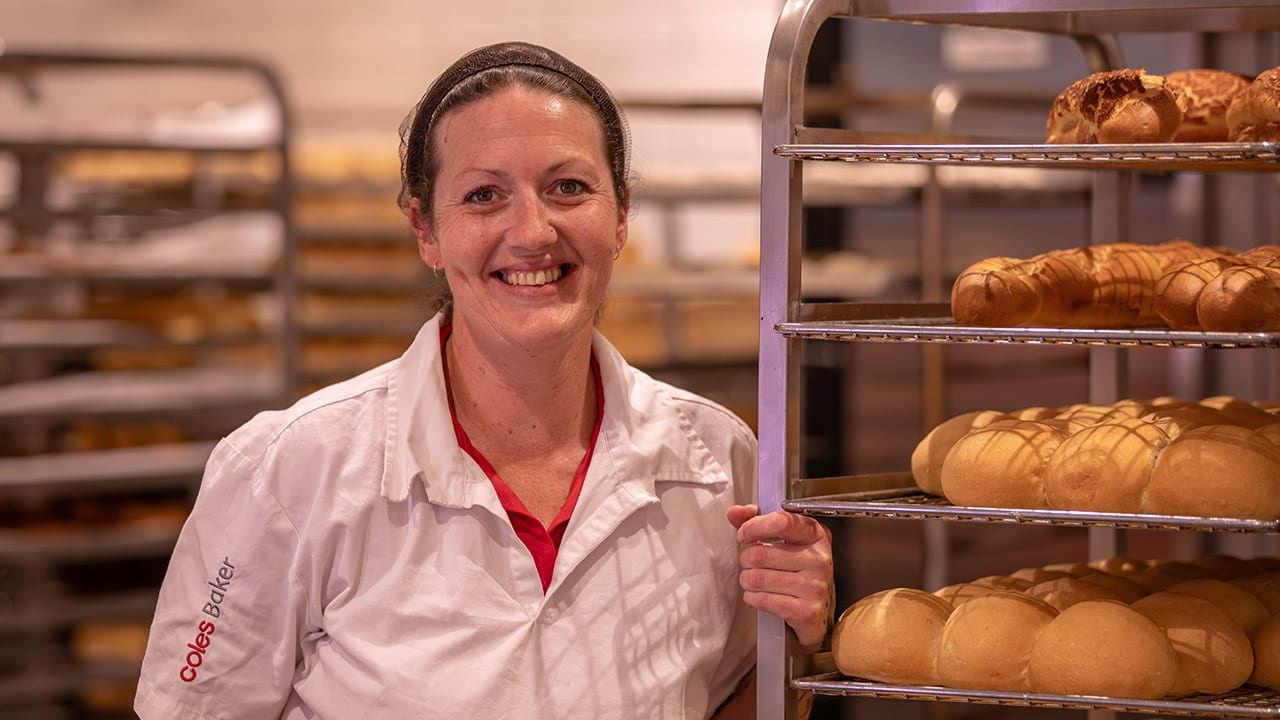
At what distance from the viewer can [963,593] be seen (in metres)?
1.76

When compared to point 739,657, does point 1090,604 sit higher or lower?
higher

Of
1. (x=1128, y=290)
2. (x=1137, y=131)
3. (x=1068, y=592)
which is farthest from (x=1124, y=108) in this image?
(x=1068, y=592)

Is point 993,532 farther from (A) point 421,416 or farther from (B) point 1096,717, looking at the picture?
(A) point 421,416

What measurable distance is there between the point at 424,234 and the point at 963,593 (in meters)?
0.81

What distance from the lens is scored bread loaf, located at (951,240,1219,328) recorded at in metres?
1.68

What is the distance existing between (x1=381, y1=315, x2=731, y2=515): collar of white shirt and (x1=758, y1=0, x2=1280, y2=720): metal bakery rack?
23 centimetres

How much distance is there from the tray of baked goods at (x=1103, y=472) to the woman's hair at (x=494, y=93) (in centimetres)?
56

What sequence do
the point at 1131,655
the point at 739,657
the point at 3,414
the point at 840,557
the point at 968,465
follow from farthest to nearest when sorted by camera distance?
the point at 840,557
the point at 3,414
the point at 739,657
the point at 968,465
the point at 1131,655

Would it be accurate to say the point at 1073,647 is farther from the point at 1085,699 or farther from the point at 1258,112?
the point at 1258,112

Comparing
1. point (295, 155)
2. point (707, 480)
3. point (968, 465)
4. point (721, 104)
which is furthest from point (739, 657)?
point (295, 155)

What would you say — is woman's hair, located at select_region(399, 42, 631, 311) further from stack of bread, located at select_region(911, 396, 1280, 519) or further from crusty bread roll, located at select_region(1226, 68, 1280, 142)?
crusty bread roll, located at select_region(1226, 68, 1280, 142)

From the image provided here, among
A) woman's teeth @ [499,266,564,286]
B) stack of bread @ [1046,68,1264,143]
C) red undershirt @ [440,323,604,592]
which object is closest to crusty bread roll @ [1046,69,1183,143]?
stack of bread @ [1046,68,1264,143]

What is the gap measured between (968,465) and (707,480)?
37 cm

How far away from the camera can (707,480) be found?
193cm
